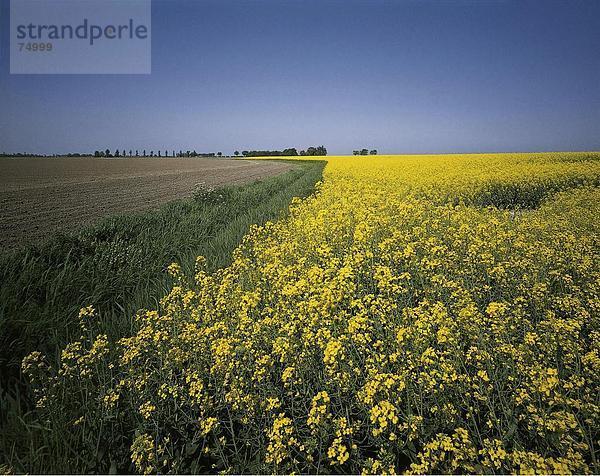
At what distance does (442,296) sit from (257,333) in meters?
2.01

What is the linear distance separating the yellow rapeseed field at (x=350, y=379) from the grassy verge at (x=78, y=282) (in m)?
0.30

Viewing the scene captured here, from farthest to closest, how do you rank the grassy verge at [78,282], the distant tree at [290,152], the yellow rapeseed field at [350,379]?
the distant tree at [290,152], the grassy verge at [78,282], the yellow rapeseed field at [350,379]

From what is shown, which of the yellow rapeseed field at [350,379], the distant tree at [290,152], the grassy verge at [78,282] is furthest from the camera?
the distant tree at [290,152]

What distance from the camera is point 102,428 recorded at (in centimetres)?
224

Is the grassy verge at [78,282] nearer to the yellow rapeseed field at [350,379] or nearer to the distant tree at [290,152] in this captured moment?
the yellow rapeseed field at [350,379]

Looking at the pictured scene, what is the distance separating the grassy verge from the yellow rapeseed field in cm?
30

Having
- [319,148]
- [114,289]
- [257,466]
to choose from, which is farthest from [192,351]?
[319,148]

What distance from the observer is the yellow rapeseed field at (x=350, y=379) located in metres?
1.88

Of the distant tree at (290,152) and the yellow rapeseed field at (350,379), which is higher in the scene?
the distant tree at (290,152)

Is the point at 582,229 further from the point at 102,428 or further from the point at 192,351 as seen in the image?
the point at 102,428

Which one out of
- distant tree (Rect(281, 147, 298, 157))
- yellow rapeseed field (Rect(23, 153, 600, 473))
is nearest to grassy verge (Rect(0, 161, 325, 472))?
yellow rapeseed field (Rect(23, 153, 600, 473))

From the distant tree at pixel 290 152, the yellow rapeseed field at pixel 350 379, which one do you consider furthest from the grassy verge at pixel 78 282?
the distant tree at pixel 290 152

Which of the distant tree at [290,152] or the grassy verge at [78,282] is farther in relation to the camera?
the distant tree at [290,152]

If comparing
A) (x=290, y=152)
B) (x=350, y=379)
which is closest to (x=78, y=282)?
(x=350, y=379)
